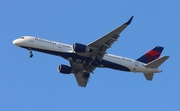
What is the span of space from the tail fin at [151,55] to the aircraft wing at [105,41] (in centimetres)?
905

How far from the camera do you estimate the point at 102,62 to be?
65.4 metres

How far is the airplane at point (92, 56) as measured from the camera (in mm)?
62094

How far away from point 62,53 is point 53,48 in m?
1.59

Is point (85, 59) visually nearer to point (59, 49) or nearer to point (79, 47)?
point (79, 47)

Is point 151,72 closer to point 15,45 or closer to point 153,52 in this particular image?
point 153,52

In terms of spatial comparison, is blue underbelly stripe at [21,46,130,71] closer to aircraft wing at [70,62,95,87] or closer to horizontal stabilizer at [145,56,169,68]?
aircraft wing at [70,62,95,87]

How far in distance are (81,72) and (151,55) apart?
1238 cm

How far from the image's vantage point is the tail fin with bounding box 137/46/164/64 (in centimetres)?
6981

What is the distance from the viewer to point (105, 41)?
61.8 metres

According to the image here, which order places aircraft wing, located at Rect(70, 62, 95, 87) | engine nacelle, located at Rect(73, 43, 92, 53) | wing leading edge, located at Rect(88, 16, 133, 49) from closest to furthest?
wing leading edge, located at Rect(88, 16, 133, 49) → engine nacelle, located at Rect(73, 43, 92, 53) → aircraft wing, located at Rect(70, 62, 95, 87)

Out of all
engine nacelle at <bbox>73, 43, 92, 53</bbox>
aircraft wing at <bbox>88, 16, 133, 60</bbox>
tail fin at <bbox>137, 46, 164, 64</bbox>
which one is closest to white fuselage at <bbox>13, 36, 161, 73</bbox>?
engine nacelle at <bbox>73, 43, 92, 53</bbox>

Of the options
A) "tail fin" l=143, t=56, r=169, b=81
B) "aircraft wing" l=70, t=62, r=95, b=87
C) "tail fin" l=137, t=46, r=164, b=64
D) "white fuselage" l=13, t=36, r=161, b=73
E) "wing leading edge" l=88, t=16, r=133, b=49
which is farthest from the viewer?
"tail fin" l=137, t=46, r=164, b=64

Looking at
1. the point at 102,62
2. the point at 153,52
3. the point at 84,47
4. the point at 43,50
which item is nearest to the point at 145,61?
the point at 153,52

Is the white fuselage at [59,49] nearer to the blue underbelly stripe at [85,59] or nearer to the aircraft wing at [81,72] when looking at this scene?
the blue underbelly stripe at [85,59]
